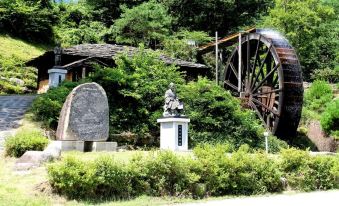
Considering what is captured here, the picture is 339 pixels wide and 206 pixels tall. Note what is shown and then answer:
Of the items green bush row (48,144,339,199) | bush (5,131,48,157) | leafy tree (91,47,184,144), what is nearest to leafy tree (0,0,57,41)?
leafy tree (91,47,184,144)

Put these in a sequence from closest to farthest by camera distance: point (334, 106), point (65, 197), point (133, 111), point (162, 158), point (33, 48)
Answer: point (65, 197)
point (162, 158)
point (133, 111)
point (334, 106)
point (33, 48)

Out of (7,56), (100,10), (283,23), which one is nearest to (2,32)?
(7,56)

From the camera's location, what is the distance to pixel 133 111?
1716 cm

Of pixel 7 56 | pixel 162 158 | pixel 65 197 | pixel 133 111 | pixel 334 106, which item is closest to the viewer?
pixel 65 197

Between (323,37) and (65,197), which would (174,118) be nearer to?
(65,197)

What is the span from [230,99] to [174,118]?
4511mm

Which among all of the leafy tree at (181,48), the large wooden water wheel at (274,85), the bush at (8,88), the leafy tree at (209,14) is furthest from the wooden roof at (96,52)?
the leafy tree at (209,14)

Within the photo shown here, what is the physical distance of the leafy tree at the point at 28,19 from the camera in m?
35.6

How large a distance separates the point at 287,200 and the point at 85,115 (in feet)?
21.2

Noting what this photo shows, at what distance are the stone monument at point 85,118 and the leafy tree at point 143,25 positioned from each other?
17.4m

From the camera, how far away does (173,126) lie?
14609 millimetres

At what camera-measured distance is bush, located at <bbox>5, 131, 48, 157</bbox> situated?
461 inches

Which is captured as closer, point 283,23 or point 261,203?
point 261,203

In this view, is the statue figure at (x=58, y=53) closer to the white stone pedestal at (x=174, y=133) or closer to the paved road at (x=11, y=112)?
the paved road at (x=11, y=112)
